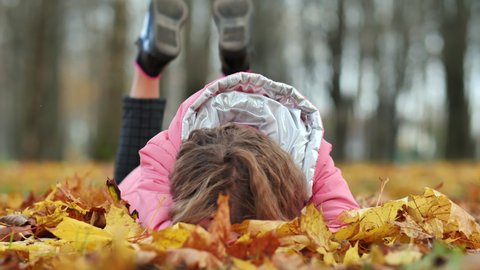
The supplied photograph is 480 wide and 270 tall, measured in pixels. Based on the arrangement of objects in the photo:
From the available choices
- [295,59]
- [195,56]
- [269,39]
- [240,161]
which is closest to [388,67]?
[295,59]

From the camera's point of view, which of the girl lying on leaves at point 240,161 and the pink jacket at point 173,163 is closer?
the girl lying on leaves at point 240,161

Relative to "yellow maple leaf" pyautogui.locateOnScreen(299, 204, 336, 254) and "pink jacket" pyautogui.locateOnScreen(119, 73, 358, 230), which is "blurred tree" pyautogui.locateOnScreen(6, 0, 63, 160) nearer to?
"pink jacket" pyautogui.locateOnScreen(119, 73, 358, 230)

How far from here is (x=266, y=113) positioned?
89.9 inches

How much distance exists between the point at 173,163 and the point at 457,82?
14.1 metres

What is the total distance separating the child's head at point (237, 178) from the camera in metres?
1.80

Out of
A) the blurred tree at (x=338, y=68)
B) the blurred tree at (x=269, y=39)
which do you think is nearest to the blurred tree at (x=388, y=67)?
the blurred tree at (x=338, y=68)

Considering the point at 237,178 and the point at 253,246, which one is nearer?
the point at 253,246

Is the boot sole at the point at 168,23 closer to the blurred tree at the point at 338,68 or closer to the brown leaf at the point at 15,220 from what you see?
the brown leaf at the point at 15,220

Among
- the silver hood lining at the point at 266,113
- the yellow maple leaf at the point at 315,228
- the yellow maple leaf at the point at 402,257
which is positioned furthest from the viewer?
the silver hood lining at the point at 266,113

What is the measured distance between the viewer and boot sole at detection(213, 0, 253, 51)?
3385mm

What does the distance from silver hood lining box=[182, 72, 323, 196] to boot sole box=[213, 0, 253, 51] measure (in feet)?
3.26

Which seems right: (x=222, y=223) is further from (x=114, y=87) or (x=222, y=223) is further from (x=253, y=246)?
(x=114, y=87)

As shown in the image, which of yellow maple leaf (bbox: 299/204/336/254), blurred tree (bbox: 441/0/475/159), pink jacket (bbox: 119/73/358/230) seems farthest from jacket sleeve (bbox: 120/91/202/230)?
blurred tree (bbox: 441/0/475/159)

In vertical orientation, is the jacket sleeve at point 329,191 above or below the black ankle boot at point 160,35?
below
